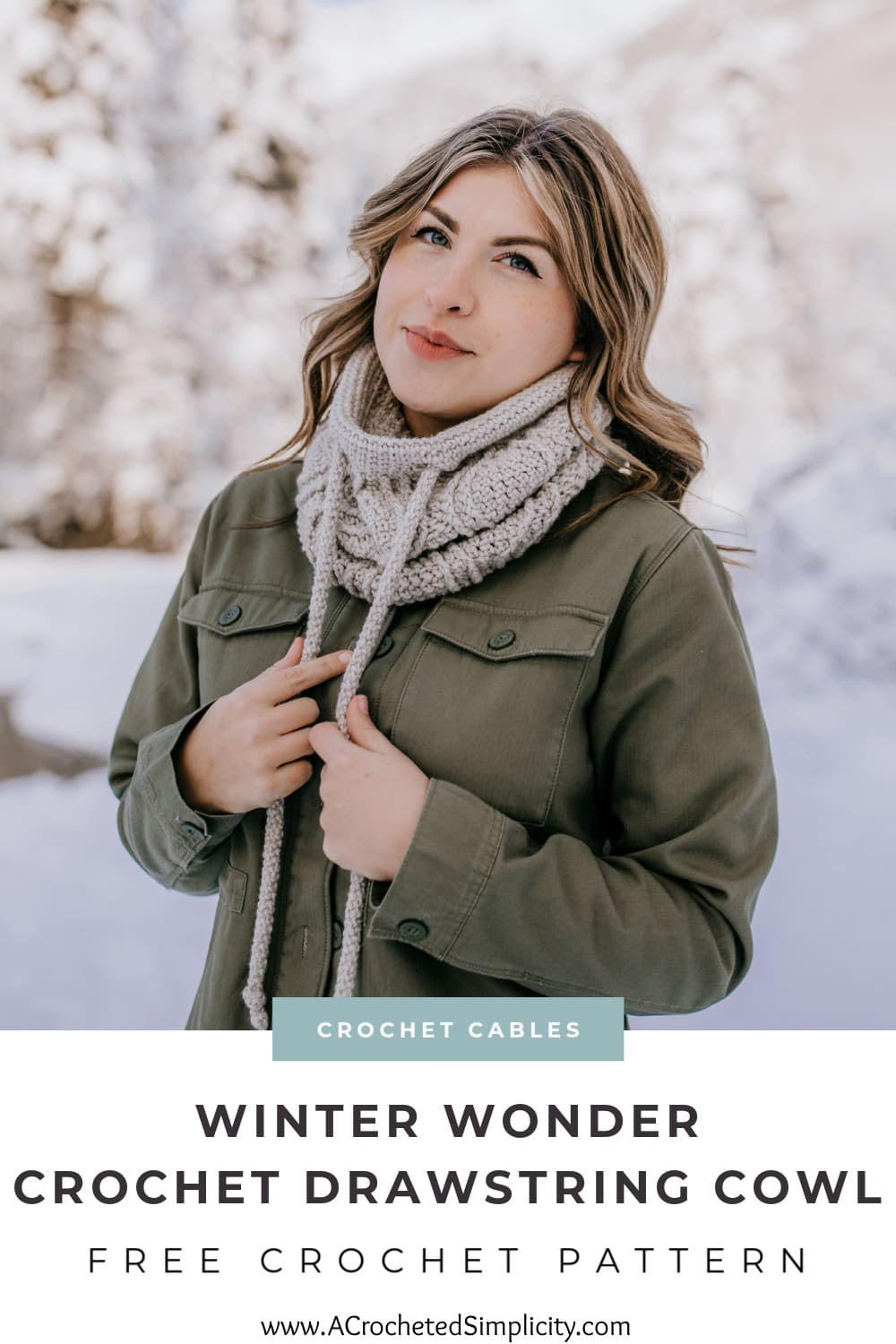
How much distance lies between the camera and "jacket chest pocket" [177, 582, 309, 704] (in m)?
1.35

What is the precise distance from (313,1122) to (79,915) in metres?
1.67

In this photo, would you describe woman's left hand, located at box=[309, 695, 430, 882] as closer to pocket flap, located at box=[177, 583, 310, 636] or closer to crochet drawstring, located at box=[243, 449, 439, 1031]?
crochet drawstring, located at box=[243, 449, 439, 1031]

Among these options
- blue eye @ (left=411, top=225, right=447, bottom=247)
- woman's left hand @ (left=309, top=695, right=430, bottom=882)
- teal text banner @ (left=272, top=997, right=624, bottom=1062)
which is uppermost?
blue eye @ (left=411, top=225, right=447, bottom=247)

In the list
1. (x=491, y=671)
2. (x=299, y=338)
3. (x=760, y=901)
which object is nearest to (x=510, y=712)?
(x=491, y=671)

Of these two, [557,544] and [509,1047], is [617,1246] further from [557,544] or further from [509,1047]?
[557,544]

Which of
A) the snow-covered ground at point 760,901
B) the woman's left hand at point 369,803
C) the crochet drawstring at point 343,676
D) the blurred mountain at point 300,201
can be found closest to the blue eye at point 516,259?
the crochet drawstring at point 343,676

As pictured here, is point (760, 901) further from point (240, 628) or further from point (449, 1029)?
point (240, 628)

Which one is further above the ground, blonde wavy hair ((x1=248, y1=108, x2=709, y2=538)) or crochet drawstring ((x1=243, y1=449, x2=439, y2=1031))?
blonde wavy hair ((x1=248, y1=108, x2=709, y2=538))

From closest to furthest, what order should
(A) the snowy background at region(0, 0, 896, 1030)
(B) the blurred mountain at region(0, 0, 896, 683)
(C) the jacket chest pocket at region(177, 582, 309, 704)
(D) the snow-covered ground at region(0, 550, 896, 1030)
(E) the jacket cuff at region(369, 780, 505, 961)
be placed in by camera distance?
(E) the jacket cuff at region(369, 780, 505, 961), (C) the jacket chest pocket at region(177, 582, 309, 704), (D) the snow-covered ground at region(0, 550, 896, 1030), (A) the snowy background at region(0, 0, 896, 1030), (B) the blurred mountain at region(0, 0, 896, 683)

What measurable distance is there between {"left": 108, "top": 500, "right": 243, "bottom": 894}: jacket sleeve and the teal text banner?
22 centimetres

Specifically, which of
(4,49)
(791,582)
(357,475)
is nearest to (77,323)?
(4,49)

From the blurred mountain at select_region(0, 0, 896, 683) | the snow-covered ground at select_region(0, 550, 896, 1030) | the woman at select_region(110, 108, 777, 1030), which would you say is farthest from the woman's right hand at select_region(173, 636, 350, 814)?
the blurred mountain at select_region(0, 0, 896, 683)

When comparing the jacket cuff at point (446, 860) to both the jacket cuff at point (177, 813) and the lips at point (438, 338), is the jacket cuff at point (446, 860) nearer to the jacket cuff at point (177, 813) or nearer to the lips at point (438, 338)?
the jacket cuff at point (177, 813)

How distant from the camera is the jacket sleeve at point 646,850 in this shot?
1.12 meters
